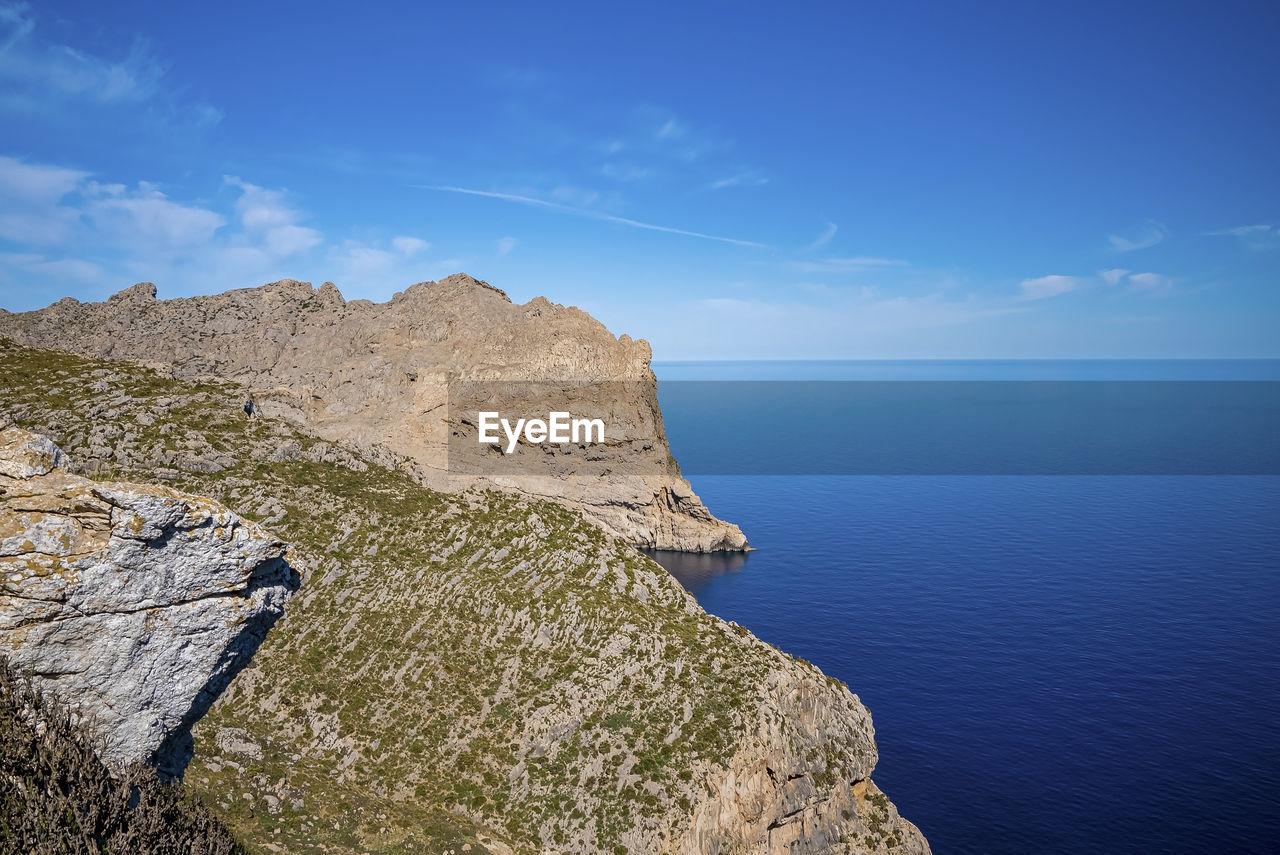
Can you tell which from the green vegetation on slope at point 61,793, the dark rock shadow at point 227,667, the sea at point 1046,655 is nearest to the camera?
the green vegetation on slope at point 61,793

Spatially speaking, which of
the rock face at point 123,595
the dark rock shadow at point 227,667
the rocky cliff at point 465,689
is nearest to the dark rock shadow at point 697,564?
the rocky cliff at point 465,689

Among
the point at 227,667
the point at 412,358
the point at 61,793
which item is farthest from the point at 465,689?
the point at 412,358

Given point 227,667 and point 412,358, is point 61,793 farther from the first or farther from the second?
point 412,358

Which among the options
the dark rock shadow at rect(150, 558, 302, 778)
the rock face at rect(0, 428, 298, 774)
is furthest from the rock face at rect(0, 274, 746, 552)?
the rock face at rect(0, 428, 298, 774)

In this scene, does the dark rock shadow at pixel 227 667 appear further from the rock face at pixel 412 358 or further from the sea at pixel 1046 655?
the rock face at pixel 412 358

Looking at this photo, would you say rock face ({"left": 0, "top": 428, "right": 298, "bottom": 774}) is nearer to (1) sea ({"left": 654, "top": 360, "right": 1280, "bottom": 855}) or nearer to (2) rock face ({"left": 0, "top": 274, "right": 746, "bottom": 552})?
(1) sea ({"left": 654, "top": 360, "right": 1280, "bottom": 855})
